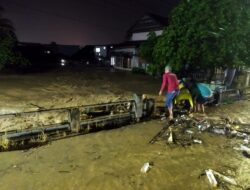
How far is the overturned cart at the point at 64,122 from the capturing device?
22.8 ft

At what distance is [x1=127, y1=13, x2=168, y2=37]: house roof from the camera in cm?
3491

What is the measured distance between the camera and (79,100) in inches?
538

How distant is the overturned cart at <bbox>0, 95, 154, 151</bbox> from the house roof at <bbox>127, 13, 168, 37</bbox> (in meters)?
26.9

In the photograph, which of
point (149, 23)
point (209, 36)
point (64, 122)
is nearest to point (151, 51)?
point (209, 36)

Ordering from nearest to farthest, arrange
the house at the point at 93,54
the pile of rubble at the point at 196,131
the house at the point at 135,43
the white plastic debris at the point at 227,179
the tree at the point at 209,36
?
the white plastic debris at the point at 227,179 < the pile of rubble at the point at 196,131 < the tree at the point at 209,36 < the house at the point at 135,43 < the house at the point at 93,54

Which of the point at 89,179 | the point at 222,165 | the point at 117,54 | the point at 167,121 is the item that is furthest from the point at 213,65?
the point at 117,54

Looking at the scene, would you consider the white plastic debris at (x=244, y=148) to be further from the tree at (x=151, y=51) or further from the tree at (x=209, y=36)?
the tree at (x=151, y=51)

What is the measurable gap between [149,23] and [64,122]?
102ft

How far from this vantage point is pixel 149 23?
1435 inches

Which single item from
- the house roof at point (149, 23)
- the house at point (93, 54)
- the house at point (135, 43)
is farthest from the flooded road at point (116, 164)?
the house at point (93, 54)

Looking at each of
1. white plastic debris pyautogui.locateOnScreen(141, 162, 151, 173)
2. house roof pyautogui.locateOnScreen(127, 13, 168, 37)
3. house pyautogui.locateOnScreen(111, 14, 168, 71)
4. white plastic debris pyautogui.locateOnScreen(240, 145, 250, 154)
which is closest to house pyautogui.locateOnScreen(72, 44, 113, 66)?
house pyautogui.locateOnScreen(111, 14, 168, 71)

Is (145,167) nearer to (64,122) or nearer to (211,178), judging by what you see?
(211,178)

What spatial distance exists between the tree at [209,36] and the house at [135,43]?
18.9m

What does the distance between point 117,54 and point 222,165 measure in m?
33.0
